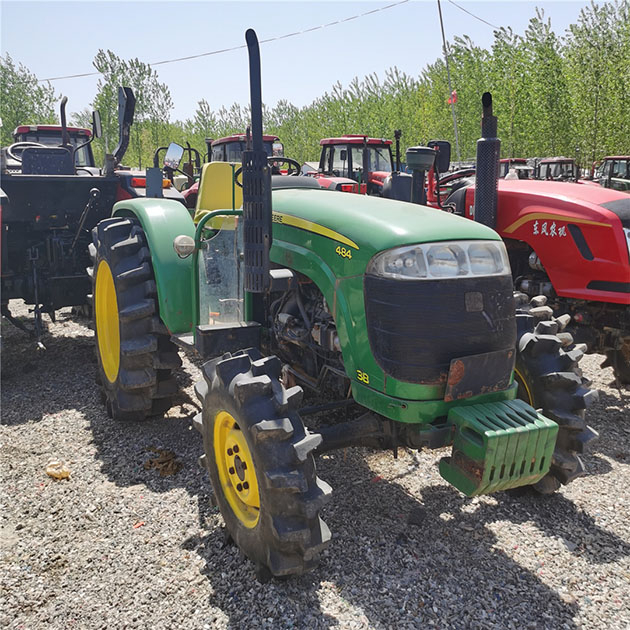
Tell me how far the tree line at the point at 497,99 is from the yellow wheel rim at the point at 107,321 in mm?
8802

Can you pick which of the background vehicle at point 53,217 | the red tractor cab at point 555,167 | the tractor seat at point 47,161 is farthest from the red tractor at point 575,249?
the red tractor cab at point 555,167

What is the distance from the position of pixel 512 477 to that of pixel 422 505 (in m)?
0.84

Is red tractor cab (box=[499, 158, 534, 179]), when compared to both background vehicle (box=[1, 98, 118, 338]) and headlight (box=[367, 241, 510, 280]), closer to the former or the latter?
background vehicle (box=[1, 98, 118, 338])

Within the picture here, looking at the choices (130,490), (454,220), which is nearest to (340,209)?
(454,220)

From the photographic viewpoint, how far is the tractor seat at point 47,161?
18.1ft

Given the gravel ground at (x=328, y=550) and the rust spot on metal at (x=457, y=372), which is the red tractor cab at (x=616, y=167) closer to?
the gravel ground at (x=328, y=550)

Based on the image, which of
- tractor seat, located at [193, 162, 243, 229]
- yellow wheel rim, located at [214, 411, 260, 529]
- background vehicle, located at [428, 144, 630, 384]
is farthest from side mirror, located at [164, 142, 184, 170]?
yellow wheel rim, located at [214, 411, 260, 529]

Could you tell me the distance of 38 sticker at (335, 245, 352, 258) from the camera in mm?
2607

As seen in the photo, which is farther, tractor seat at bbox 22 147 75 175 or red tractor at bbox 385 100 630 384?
tractor seat at bbox 22 147 75 175

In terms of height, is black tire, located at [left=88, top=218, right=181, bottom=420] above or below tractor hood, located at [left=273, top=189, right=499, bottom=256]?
below

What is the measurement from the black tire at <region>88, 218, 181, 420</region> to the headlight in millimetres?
1786

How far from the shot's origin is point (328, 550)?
277 centimetres

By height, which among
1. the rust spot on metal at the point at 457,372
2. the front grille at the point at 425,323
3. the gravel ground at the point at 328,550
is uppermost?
the front grille at the point at 425,323

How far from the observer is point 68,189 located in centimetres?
531
